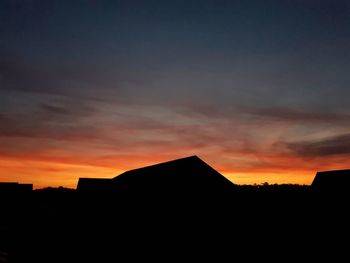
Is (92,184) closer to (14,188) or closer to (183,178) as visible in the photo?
(183,178)

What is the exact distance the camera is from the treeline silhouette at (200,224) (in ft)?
61.6

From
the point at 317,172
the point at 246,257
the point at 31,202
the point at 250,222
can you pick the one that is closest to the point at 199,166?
the point at 250,222

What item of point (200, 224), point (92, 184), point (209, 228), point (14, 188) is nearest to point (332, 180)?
point (209, 228)

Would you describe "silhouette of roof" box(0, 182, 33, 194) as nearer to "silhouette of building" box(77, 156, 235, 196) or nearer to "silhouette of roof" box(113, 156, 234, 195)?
"silhouette of building" box(77, 156, 235, 196)

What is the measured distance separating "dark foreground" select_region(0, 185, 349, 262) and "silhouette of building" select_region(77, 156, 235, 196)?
0.35 meters

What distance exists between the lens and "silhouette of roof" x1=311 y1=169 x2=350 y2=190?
22.6 meters

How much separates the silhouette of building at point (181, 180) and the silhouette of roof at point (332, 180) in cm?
709

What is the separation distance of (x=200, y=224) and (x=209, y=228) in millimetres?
537

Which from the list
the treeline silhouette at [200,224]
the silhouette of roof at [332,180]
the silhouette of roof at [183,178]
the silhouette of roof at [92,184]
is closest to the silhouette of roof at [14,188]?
the silhouette of roof at [92,184]

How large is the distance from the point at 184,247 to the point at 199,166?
16.7 feet

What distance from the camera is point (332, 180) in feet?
77.0

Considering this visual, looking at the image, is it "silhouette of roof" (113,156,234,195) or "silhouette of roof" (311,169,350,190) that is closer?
"silhouette of roof" (113,156,234,195)

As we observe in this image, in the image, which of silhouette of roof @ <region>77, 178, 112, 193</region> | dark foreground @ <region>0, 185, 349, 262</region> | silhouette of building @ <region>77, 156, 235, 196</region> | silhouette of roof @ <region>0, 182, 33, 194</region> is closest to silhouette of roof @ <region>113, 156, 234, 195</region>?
silhouette of building @ <region>77, 156, 235, 196</region>

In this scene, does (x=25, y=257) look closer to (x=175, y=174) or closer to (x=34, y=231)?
(x=34, y=231)
